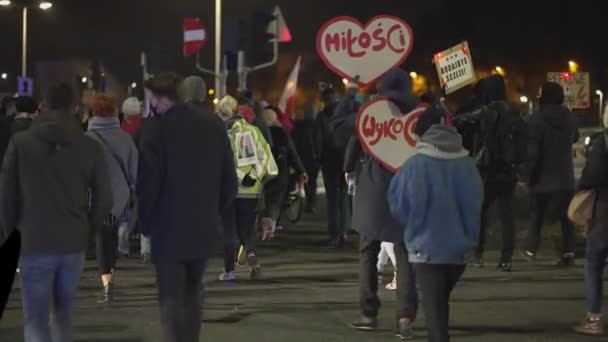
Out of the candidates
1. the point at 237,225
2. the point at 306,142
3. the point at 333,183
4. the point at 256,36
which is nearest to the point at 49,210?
the point at 237,225

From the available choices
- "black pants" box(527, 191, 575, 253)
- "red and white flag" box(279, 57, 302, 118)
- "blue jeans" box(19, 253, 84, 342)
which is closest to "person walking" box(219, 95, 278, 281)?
"black pants" box(527, 191, 575, 253)

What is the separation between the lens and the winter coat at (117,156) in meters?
10.9

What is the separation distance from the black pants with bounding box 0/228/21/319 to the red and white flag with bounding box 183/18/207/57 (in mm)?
16989

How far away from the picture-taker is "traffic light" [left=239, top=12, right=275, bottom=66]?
763 inches

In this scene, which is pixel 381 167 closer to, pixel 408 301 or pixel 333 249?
pixel 408 301

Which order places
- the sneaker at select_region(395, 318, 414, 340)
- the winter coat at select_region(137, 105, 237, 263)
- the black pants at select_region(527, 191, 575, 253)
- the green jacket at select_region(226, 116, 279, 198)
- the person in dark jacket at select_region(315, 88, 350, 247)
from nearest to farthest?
1. the winter coat at select_region(137, 105, 237, 263)
2. the sneaker at select_region(395, 318, 414, 340)
3. the green jacket at select_region(226, 116, 279, 198)
4. the black pants at select_region(527, 191, 575, 253)
5. the person in dark jacket at select_region(315, 88, 350, 247)

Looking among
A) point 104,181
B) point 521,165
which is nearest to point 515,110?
point 521,165

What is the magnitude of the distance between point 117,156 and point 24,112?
1.50m

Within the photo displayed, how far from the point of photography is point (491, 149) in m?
13.5

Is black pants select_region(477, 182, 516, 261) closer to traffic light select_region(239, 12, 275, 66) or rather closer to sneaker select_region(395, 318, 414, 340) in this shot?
sneaker select_region(395, 318, 414, 340)

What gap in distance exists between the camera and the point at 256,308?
11.0 m

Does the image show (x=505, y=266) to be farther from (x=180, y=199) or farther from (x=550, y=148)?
(x=180, y=199)

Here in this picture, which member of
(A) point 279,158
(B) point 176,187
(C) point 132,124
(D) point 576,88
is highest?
(D) point 576,88

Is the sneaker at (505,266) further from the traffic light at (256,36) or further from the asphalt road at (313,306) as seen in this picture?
the traffic light at (256,36)
